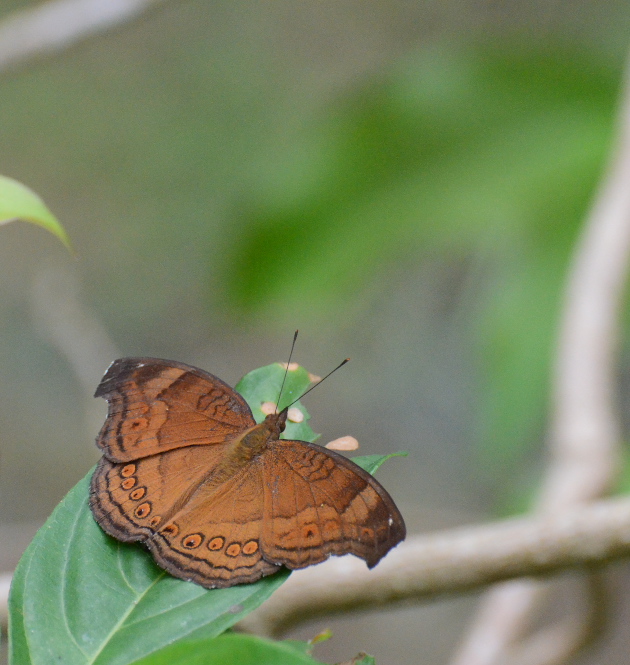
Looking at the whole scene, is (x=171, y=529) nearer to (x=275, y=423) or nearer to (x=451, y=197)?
(x=275, y=423)

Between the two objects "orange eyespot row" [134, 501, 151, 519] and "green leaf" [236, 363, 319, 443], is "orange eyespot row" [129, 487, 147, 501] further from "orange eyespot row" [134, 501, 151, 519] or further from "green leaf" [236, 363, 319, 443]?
"green leaf" [236, 363, 319, 443]

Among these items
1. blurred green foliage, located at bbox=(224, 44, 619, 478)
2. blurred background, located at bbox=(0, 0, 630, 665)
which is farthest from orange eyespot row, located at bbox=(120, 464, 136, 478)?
blurred green foliage, located at bbox=(224, 44, 619, 478)

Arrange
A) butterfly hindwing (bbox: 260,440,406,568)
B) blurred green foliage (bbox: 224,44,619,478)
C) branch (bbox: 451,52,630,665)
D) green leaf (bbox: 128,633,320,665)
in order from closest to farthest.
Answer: green leaf (bbox: 128,633,320,665)
butterfly hindwing (bbox: 260,440,406,568)
branch (bbox: 451,52,630,665)
blurred green foliage (bbox: 224,44,619,478)

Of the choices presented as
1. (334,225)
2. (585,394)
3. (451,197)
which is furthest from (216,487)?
(451,197)

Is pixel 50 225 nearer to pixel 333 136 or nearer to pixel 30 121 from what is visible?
pixel 333 136

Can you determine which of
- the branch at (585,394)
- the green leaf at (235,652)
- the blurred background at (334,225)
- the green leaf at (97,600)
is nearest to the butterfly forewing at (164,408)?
the green leaf at (97,600)

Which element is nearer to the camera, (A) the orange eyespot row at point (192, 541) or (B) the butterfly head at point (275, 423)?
(A) the orange eyespot row at point (192, 541)

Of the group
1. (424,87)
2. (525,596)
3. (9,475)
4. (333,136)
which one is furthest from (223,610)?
(9,475)

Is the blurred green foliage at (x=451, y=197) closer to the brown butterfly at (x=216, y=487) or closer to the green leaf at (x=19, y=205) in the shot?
the brown butterfly at (x=216, y=487)
